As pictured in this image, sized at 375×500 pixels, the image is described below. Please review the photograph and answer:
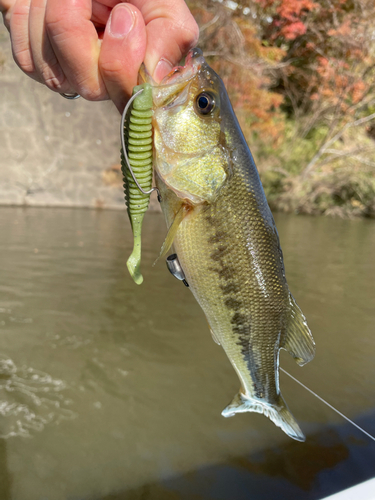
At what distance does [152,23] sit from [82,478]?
2.14m

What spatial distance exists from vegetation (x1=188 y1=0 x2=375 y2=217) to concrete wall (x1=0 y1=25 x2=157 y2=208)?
4.80 m

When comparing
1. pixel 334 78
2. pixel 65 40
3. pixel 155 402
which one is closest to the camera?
pixel 65 40

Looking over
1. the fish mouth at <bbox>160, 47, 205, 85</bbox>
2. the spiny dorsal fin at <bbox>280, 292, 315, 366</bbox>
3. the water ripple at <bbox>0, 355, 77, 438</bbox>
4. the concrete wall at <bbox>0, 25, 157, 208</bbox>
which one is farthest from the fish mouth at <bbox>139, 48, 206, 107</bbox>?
the concrete wall at <bbox>0, 25, 157, 208</bbox>

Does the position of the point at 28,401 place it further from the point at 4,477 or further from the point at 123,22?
the point at 123,22

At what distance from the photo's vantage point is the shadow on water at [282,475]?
6.68 feet

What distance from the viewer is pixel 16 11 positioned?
1365 mm

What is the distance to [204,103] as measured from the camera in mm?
1337

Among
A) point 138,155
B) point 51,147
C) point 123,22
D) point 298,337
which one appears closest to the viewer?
point 123,22

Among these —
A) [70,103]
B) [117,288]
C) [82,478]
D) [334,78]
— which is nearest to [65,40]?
[82,478]

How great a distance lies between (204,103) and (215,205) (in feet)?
1.16

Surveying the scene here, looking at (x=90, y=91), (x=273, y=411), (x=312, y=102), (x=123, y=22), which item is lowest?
(x=312, y=102)

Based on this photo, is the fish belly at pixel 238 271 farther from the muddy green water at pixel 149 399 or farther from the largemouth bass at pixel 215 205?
the muddy green water at pixel 149 399

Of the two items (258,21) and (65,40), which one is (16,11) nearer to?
(65,40)

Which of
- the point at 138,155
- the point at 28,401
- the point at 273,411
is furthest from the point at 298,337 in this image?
the point at 28,401
